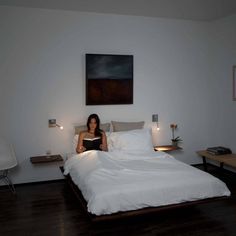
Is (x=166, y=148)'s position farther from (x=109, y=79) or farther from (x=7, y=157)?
(x=7, y=157)

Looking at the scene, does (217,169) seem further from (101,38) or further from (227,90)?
(101,38)

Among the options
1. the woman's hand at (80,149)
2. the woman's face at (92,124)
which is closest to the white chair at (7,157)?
the woman's hand at (80,149)

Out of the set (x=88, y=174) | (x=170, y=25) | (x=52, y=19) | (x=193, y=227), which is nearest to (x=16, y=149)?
(x=88, y=174)

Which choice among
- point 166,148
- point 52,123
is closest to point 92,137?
point 52,123

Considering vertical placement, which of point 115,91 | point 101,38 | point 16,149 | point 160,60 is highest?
point 101,38

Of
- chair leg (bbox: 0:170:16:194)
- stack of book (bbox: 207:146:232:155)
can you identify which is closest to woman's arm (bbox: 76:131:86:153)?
chair leg (bbox: 0:170:16:194)

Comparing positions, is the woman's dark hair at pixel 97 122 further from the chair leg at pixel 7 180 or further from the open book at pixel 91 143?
the chair leg at pixel 7 180

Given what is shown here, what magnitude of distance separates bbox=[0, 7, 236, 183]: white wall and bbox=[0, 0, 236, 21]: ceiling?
0.61ft

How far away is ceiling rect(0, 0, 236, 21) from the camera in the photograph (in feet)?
13.6

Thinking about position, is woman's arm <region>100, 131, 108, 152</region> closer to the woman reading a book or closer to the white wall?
the woman reading a book

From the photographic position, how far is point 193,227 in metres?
3.16

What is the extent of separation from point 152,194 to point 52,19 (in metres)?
3.22

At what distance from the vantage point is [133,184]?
10.2 ft

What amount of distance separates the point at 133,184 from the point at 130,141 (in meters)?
1.46
